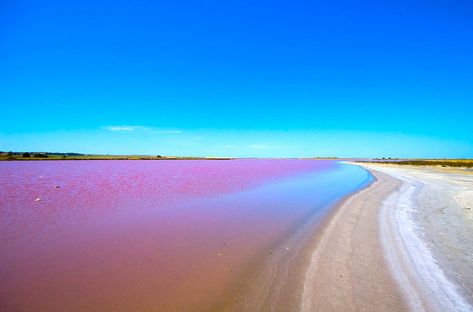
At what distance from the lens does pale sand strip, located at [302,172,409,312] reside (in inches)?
172

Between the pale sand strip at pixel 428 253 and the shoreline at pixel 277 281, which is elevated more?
the pale sand strip at pixel 428 253

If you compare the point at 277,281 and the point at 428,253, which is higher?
the point at 428,253

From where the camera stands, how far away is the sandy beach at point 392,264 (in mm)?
4434

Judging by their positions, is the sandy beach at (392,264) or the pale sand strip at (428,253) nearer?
the sandy beach at (392,264)

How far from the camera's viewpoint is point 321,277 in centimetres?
531

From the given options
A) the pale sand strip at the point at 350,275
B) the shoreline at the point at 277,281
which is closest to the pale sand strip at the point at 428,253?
the pale sand strip at the point at 350,275

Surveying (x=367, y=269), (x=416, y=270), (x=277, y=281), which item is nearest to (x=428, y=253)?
(x=416, y=270)

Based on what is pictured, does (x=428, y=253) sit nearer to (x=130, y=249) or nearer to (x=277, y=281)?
(x=277, y=281)

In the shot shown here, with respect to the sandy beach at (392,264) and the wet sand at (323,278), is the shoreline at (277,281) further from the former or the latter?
the sandy beach at (392,264)

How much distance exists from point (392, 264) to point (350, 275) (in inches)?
49.0

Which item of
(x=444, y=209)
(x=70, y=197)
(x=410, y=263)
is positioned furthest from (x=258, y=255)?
(x=70, y=197)

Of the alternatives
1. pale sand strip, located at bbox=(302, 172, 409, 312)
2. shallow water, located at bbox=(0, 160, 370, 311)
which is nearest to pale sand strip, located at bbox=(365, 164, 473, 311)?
pale sand strip, located at bbox=(302, 172, 409, 312)

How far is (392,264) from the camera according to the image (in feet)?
19.4

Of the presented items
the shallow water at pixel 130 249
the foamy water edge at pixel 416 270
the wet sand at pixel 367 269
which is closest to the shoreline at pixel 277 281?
the wet sand at pixel 367 269
